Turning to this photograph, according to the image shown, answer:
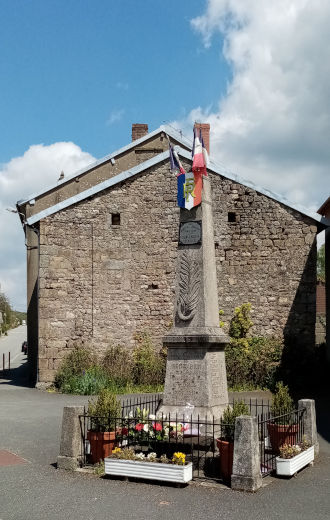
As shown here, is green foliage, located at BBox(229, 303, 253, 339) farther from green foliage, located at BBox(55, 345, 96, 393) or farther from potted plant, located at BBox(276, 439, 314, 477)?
potted plant, located at BBox(276, 439, 314, 477)

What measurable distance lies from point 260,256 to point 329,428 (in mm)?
7280

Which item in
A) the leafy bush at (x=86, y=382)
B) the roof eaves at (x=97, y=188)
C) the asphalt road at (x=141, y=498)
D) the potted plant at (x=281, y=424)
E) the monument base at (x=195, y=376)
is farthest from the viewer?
the roof eaves at (x=97, y=188)

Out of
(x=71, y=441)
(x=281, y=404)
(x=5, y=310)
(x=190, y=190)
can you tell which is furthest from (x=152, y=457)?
(x=5, y=310)

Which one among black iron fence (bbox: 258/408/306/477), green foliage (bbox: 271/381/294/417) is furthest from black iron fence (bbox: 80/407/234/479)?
green foliage (bbox: 271/381/294/417)

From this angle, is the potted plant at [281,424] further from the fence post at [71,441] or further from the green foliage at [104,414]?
the fence post at [71,441]

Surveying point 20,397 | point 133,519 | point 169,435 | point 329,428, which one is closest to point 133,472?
point 169,435

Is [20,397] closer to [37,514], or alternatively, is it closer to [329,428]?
[329,428]

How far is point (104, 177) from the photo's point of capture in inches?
842

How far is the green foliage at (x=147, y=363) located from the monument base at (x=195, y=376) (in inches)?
316

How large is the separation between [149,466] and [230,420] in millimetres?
1115

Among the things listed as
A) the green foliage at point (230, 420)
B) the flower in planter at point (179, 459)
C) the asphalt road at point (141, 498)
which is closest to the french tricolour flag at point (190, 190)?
the green foliage at point (230, 420)

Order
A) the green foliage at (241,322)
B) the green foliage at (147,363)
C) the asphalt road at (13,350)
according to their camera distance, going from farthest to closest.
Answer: the asphalt road at (13,350) → the green foliage at (241,322) → the green foliage at (147,363)

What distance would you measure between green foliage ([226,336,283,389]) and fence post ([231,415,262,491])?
9.14 meters

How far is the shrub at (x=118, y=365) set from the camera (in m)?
16.8
